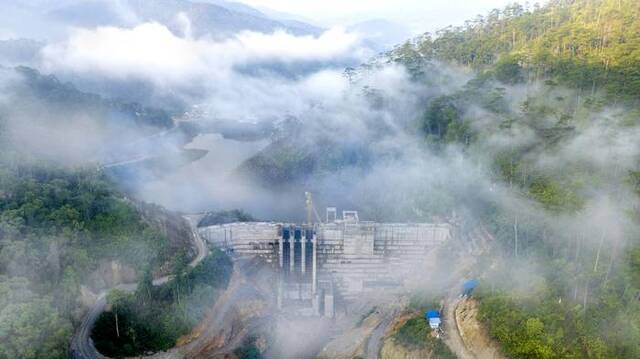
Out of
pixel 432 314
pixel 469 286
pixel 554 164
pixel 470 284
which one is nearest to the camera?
pixel 432 314

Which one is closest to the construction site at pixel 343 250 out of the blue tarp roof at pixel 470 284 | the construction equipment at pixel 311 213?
the construction equipment at pixel 311 213

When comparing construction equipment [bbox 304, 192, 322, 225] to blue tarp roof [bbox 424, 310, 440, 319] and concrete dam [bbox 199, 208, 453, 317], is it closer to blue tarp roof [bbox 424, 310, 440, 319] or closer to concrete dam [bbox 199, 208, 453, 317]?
concrete dam [bbox 199, 208, 453, 317]

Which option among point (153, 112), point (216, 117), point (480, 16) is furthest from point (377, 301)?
point (216, 117)

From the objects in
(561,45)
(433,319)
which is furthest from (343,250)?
(561,45)

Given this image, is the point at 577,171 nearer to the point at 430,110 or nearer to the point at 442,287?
the point at 442,287

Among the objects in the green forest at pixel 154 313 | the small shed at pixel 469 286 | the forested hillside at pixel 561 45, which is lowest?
the green forest at pixel 154 313

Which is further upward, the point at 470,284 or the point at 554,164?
the point at 554,164

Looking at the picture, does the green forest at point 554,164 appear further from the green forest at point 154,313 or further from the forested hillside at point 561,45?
the green forest at point 154,313

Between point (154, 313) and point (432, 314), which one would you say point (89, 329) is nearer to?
point (154, 313)
